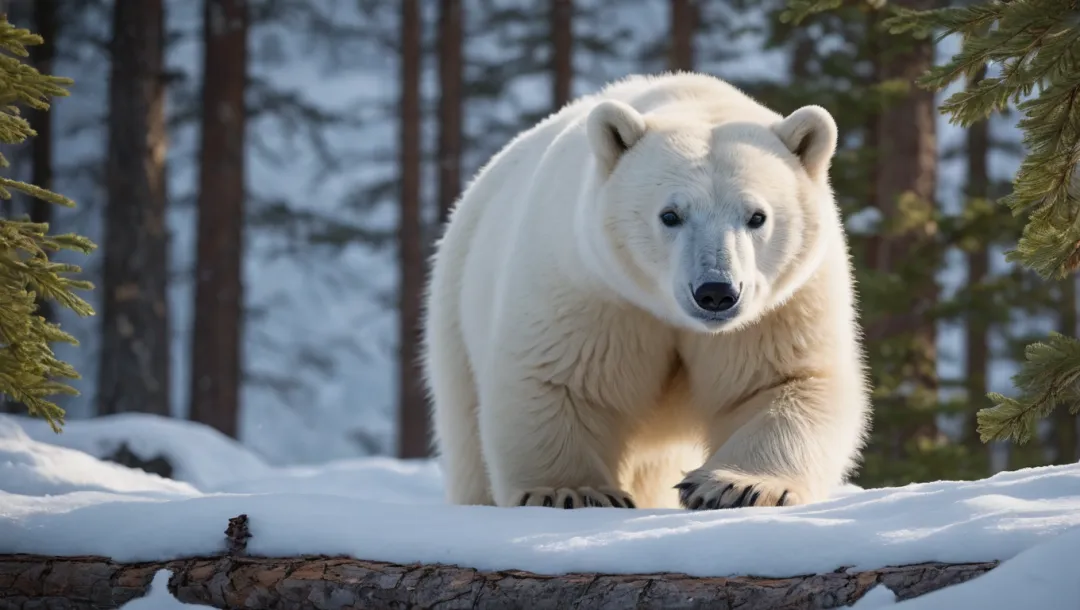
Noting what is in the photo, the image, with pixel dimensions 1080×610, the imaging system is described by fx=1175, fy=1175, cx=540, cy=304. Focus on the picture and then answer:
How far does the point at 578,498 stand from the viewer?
14.5 ft

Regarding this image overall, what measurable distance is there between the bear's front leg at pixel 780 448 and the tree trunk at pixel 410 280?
35.1 feet

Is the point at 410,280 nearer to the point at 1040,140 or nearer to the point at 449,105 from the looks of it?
the point at 449,105

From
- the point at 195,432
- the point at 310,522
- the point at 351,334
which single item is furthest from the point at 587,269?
the point at 351,334

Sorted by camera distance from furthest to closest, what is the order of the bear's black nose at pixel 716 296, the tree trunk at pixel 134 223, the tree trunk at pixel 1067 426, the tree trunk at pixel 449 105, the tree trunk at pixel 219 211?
the tree trunk at pixel 449 105 < the tree trunk at pixel 1067 426 < the tree trunk at pixel 219 211 < the tree trunk at pixel 134 223 < the bear's black nose at pixel 716 296

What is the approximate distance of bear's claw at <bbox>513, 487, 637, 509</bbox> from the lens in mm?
4398

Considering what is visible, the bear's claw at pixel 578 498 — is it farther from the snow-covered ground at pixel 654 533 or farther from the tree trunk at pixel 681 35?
the tree trunk at pixel 681 35

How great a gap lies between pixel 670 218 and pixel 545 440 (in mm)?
1033

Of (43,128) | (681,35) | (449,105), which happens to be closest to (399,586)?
(681,35)

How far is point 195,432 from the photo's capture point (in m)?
8.98

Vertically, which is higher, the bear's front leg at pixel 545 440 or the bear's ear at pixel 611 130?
the bear's ear at pixel 611 130

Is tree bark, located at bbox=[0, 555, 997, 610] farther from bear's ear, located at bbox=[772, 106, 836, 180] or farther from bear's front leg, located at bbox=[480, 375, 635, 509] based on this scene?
bear's ear, located at bbox=[772, 106, 836, 180]

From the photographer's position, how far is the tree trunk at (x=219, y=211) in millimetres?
14117

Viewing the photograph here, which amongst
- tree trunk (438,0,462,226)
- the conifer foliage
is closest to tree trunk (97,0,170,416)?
tree trunk (438,0,462,226)

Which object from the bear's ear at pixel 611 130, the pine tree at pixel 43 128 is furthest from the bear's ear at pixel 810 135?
the pine tree at pixel 43 128
